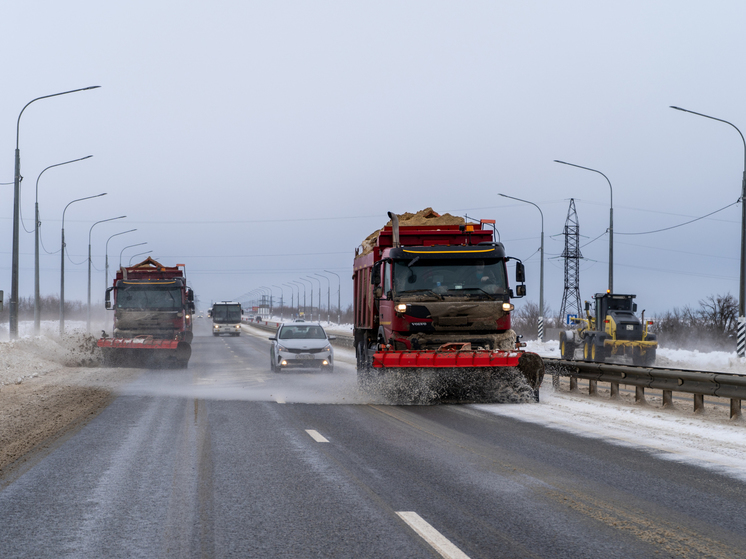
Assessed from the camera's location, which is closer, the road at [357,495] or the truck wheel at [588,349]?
the road at [357,495]

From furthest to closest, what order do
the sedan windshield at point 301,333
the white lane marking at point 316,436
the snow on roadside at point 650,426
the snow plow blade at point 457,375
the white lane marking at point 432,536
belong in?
the sedan windshield at point 301,333 → the snow plow blade at point 457,375 → the white lane marking at point 316,436 → the snow on roadside at point 650,426 → the white lane marking at point 432,536

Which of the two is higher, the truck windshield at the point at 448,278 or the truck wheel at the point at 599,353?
the truck windshield at the point at 448,278

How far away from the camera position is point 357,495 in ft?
22.8

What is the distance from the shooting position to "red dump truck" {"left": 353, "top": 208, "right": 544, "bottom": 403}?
47.5ft

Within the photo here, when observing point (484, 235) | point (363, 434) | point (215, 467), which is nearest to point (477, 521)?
point (215, 467)

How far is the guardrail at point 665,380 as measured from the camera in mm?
12633

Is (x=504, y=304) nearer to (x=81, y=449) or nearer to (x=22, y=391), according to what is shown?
(x=81, y=449)

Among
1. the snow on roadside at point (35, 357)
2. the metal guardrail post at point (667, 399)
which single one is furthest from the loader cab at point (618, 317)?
the snow on roadside at point (35, 357)

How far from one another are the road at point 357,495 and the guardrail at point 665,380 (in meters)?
3.29


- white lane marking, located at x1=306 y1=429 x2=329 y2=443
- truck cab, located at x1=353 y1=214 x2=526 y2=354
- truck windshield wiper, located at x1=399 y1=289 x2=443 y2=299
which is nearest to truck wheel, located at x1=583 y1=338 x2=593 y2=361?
truck cab, located at x1=353 y1=214 x2=526 y2=354

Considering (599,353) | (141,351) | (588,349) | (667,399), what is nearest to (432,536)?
(667,399)

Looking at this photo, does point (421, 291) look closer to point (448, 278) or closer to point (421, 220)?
point (448, 278)

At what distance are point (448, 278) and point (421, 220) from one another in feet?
11.9

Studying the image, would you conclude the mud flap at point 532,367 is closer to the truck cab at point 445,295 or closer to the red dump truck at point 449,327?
the red dump truck at point 449,327
